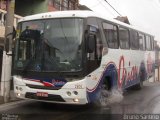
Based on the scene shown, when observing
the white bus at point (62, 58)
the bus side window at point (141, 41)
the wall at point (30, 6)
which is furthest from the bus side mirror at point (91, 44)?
the wall at point (30, 6)

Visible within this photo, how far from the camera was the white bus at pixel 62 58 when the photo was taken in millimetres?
9547

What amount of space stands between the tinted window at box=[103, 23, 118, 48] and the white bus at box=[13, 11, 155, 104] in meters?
0.11

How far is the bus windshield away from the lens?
9602 mm

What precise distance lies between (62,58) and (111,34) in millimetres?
3066

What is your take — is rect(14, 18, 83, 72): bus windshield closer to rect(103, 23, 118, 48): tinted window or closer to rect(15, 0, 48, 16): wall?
rect(103, 23, 118, 48): tinted window

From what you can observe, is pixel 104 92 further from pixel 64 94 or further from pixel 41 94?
pixel 41 94

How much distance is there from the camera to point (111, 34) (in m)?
12.1

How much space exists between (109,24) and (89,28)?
88.0 inches

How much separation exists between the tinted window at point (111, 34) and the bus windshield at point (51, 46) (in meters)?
1.93

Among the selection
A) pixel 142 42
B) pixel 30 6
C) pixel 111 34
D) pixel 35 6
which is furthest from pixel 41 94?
pixel 30 6

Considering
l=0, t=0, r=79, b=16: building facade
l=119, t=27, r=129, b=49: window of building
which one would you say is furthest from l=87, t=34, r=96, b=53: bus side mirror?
l=0, t=0, r=79, b=16: building facade

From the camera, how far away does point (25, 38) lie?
10.5 m

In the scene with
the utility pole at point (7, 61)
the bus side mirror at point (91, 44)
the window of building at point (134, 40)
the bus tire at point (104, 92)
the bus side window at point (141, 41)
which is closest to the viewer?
the bus side mirror at point (91, 44)

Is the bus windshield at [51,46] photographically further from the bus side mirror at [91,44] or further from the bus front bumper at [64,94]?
the bus front bumper at [64,94]
